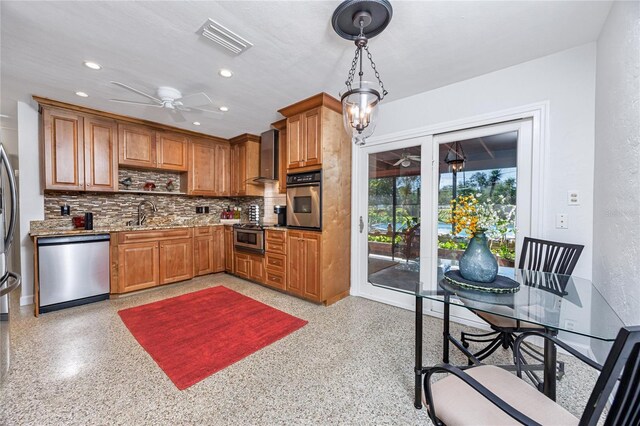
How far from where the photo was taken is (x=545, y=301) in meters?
1.40

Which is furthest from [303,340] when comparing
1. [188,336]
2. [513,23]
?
[513,23]

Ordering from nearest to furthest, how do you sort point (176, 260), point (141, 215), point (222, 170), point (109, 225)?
point (109, 225), point (176, 260), point (141, 215), point (222, 170)

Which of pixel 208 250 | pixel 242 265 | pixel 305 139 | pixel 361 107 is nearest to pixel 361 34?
pixel 361 107

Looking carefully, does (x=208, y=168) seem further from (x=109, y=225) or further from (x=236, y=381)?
(x=236, y=381)

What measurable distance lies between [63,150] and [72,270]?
5.06 feet

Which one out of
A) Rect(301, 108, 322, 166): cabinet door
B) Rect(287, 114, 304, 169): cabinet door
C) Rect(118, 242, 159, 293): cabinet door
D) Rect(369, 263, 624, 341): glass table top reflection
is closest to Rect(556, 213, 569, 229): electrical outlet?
Rect(369, 263, 624, 341): glass table top reflection

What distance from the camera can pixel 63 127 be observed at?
10.6 ft

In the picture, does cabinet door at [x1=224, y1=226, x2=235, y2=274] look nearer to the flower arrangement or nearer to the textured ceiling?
the textured ceiling

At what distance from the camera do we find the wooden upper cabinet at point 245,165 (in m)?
4.69

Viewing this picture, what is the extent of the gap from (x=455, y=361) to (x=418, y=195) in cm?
171

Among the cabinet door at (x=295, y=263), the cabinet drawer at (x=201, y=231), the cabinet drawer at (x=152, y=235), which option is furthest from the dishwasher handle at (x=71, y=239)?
the cabinet door at (x=295, y=263)

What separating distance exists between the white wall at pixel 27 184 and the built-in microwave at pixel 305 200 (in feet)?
10.7

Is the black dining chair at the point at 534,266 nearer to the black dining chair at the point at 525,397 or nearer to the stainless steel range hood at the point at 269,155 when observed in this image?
the black dining chair at the point at 525,397

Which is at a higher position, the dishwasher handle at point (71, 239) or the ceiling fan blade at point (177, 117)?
the ceiling fan blade at point (177, 117)
